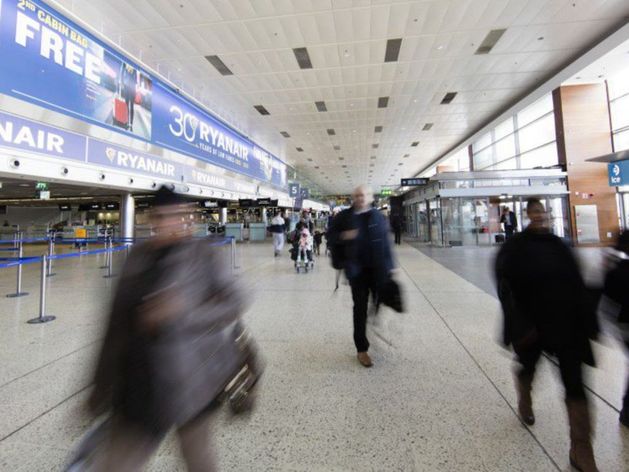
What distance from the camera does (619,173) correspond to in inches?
480

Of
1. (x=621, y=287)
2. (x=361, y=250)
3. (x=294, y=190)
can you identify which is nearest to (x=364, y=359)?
(x=361, y=250)

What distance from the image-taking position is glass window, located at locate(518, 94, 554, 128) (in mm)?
14850

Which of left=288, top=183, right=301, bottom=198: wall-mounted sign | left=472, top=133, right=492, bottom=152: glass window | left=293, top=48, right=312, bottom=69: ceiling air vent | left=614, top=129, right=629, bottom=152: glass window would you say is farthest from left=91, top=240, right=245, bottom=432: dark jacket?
left=472, top=133, right=492, bottom=152: glass window

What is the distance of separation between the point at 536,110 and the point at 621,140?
13.4 feet

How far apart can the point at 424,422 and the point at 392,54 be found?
973 centimetres

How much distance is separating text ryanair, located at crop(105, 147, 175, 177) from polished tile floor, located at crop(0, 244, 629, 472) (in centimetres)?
316

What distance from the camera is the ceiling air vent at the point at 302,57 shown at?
348 inches

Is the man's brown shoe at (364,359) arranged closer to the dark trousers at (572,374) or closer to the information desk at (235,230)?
the dark trousers at (572,374)

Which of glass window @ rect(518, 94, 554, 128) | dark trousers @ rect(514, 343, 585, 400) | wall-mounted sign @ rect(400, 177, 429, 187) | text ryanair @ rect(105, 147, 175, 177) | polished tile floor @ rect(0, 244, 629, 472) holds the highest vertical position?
glass window @ rect(518, 94, 554, 128)

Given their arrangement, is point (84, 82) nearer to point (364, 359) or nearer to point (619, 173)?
point (364, 359)

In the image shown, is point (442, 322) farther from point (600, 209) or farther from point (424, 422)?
point (600, 209)

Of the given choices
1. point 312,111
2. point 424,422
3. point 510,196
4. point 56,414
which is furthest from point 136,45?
point 510,196

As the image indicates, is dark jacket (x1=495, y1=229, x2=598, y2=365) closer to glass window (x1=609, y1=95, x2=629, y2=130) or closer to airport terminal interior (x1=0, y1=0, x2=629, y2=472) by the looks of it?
airport terminal interior (x1=0, y1=0, x2=629, y2=472)

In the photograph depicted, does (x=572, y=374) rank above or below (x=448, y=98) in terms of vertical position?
below
